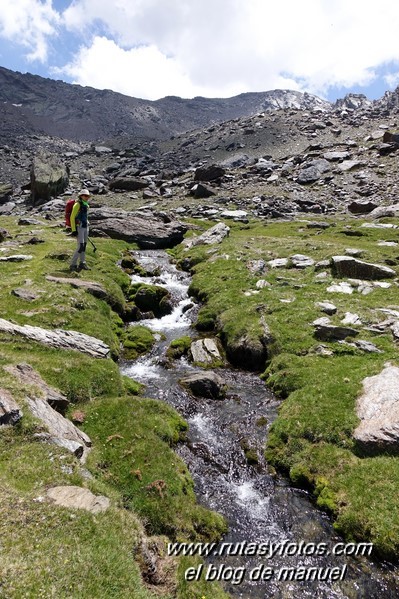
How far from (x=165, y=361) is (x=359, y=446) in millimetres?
13496

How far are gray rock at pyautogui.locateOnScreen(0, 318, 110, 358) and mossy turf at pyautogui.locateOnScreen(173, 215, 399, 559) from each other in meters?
9.66

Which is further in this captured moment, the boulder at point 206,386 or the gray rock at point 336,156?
the gray rock at point 336,156

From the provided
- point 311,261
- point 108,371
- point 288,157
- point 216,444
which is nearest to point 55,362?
point 108,371

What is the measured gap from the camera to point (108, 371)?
65.3 feet

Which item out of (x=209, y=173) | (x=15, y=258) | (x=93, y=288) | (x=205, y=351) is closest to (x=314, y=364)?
(x=205, y=351)

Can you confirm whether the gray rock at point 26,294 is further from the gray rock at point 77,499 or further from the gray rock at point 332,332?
the gray rock at point 332,332

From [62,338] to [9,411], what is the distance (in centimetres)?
943

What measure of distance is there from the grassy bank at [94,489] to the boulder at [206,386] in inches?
121

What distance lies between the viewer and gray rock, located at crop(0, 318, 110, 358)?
20.7 meters

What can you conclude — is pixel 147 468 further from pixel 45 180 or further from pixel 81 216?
pixel 45 180

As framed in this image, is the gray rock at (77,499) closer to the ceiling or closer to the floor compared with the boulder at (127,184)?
closer to the floor

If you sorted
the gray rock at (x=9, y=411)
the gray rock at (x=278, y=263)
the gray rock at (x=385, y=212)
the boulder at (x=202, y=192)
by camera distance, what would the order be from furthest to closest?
the boulder at (x=202, y=192) → the gray rock at (x=385, y=212) → the gray rock at (x=278, y=263) → the gray rock at (x=9, y=411)

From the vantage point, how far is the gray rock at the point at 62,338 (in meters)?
20.7

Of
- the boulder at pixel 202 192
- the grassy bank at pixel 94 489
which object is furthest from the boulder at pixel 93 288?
the boulder at pixel 202 192
